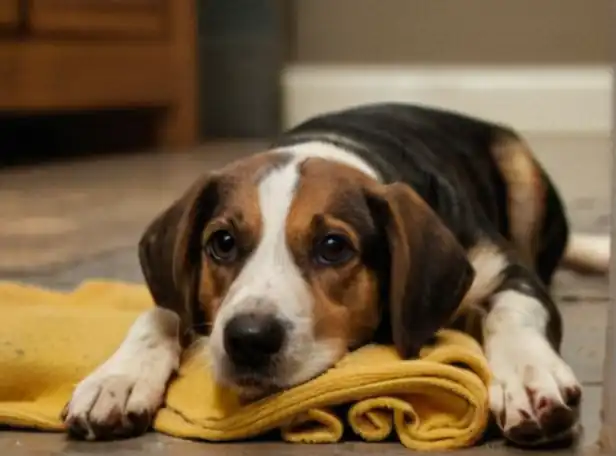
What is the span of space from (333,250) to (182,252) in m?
0.28

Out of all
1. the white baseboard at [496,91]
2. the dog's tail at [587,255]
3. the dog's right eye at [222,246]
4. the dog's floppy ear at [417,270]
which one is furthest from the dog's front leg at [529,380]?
the white baseboard at [496,91]

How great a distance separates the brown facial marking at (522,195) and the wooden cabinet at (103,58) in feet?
10.9

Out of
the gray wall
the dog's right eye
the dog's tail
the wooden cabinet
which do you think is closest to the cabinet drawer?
the wooden cabinet

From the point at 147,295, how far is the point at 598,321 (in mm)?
963

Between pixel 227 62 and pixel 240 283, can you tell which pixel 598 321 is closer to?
pixel 240 283

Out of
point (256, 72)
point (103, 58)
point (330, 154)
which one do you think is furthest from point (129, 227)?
point (256, 72)

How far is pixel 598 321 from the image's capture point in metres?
2.54

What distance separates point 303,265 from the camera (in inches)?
72.6

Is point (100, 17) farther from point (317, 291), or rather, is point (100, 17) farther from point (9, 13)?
point (317, 291)

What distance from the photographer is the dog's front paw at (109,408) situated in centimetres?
177

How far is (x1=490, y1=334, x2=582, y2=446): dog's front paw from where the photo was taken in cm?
168

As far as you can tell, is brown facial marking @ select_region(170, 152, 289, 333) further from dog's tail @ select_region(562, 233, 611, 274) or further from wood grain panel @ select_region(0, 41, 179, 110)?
wood grain panel @ select_region(0, 41, 179, 110)

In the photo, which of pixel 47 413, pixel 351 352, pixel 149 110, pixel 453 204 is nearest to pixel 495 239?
pixel 453 204

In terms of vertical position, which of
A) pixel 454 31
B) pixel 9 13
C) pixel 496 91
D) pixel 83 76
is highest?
pixel 9 13
